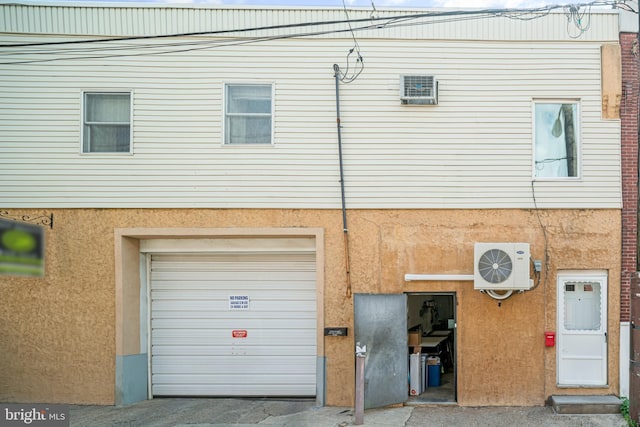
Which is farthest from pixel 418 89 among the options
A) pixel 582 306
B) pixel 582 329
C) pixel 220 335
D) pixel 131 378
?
pixel 131 378

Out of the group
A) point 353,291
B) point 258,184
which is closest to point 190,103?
point 258,184

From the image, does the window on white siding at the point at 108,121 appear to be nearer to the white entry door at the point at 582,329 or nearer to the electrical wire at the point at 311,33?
the electrical wire at the point at 311,33

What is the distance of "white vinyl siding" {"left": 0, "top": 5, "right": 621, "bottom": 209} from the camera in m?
9.33

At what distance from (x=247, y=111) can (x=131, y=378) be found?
507cm

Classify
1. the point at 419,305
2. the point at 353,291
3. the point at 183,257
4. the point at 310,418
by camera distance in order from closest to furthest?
the point at 310,418, the point at 353,291, the point at 183,257, the point at 419,305

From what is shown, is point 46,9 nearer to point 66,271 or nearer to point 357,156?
point 66,271

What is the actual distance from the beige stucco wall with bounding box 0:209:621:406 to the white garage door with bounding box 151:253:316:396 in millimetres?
777

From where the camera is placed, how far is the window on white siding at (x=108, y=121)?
31.8 feet

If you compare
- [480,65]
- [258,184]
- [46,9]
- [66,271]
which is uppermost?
[46,9]

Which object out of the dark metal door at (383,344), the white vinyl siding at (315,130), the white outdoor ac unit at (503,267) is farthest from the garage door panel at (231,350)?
the white outdoor ac unit at (503,267)

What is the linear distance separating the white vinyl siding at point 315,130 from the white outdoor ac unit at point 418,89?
0.14m

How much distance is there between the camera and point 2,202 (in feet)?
31.1

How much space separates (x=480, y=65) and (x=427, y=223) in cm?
287

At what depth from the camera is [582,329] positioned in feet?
30.4
